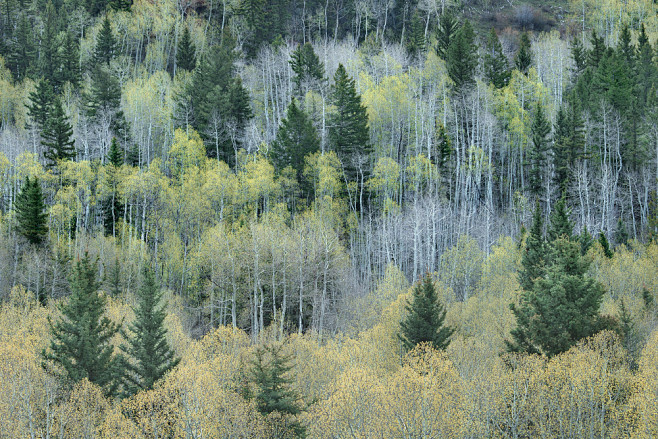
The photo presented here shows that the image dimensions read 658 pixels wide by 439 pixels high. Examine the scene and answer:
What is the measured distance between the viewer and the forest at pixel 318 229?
2586 cm

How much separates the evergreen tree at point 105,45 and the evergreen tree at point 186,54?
834 centimetres

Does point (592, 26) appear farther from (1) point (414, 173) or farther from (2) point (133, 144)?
(2) point (133, 144)

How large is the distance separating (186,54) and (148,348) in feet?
179

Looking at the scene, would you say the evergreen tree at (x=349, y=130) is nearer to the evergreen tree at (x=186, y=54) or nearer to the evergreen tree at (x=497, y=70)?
the evergreen tree at (x=497, y=70)

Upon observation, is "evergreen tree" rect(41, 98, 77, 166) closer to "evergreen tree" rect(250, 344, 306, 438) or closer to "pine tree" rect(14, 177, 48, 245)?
"pine tree" rect(14, 177, 48, 245)

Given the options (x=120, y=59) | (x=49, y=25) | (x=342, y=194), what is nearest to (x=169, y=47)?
(x=120, y=59)

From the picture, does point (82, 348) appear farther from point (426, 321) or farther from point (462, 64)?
point (462, 64)

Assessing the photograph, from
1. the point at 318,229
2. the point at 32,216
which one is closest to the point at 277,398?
the point at 318,229

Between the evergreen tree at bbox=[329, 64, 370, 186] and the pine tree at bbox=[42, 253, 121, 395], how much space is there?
30.6 meters

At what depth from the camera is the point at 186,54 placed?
246 feet

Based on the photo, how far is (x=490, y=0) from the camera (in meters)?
106

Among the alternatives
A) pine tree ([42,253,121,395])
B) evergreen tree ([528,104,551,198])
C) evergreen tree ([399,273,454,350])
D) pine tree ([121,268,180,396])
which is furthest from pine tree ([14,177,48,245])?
evergreen tree ([528,104,551,198])

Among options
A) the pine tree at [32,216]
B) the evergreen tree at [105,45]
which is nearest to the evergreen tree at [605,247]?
the pine tree at [32,216]

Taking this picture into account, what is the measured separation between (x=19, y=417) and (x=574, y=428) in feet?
77.2
